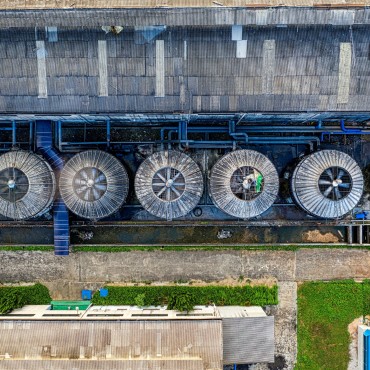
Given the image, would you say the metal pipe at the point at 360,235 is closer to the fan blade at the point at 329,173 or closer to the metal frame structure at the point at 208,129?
the fan blade at the point at 329,173

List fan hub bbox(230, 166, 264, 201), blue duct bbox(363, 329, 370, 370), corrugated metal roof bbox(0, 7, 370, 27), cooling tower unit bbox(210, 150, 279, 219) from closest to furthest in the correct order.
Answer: corrugated metal roof bbox(0, 7, 370, 27)
fan hub bbox(230, 166, 264, 201)
cooling tower unit bbox(210, 150, 279, 219)
blue duct bbox(363, 329, 370, 370)

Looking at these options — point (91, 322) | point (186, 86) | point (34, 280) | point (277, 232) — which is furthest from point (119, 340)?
point (186, 86)

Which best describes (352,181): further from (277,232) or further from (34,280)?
(34,280)

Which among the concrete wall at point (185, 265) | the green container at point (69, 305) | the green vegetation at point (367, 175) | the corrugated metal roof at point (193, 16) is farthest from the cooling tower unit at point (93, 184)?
the green vegetation at point (367, 175)

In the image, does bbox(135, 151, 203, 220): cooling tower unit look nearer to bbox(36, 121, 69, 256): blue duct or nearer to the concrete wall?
the concrete wall

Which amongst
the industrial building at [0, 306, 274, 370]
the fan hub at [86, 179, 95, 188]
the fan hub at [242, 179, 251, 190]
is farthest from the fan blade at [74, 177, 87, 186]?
the fan hub at [242, 179, 251, 190]

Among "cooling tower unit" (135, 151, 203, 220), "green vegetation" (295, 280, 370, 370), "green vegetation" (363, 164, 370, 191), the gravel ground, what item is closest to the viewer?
"cooling tower unit" (135, 151, 203, 220)
